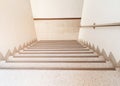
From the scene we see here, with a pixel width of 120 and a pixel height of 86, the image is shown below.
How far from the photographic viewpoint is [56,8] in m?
6.43

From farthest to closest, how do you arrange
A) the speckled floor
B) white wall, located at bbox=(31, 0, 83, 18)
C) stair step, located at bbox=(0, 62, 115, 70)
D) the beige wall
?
the beige wall → white wall, located at bbox=(31, 0, 83, 18) → stair step, located at bbox=(0, 62, 115, 70) → the speckled floor

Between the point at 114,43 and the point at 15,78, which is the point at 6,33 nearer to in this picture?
the point at 15,78

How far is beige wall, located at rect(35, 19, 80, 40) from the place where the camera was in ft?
22.1

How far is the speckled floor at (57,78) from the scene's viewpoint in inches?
54.8

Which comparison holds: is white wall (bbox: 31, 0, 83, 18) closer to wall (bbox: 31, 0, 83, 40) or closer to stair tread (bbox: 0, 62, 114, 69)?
wall (bbox: 31, 0, 83, 40)

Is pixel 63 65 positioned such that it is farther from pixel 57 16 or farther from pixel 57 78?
pixel 57 16

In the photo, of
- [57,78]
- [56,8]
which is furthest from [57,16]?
[57,78]

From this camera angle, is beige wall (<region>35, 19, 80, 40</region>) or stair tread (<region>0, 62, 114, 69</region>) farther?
beige wall (<region>35, 19, 80, 40</region>)

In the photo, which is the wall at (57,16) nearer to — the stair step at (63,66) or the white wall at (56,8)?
the white wall at (56,8)

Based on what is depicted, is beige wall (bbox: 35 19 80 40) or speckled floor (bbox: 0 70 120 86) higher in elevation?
speckled floor (bbox: 0 70 120 86)

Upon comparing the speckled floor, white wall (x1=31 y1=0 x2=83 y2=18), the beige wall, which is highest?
the speckled floor

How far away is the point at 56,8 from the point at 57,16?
33 centimetres

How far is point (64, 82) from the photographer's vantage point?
141 cm

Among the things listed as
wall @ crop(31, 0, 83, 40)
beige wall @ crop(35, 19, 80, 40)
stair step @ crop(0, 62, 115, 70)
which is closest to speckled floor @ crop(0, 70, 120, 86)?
stair step @ crop(0, 62, 115, 70)
